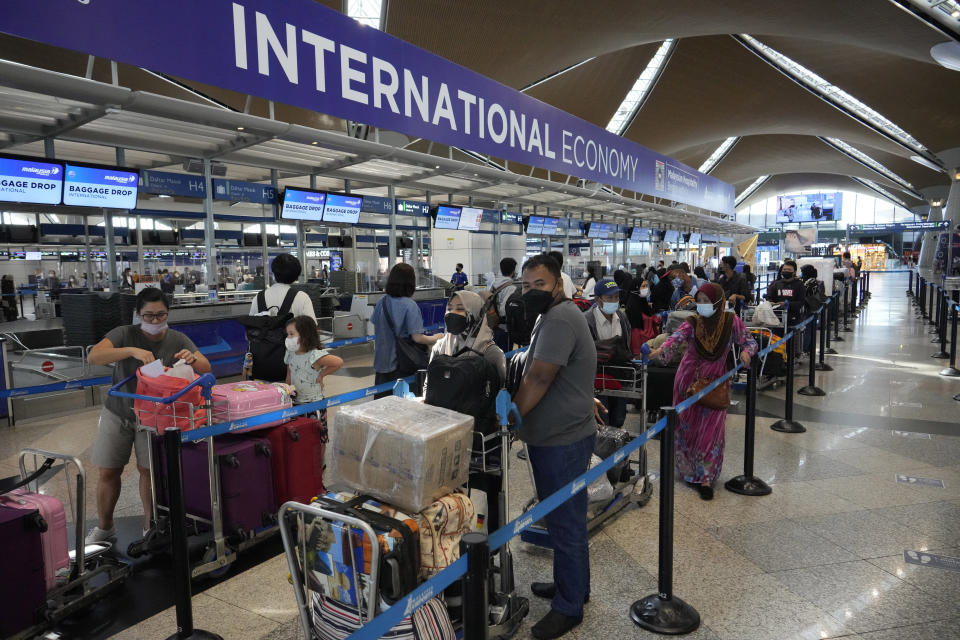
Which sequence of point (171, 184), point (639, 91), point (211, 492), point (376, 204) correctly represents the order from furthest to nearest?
point (639, 91) → point (376, 204) → point (171, 184) → point (211, 492)

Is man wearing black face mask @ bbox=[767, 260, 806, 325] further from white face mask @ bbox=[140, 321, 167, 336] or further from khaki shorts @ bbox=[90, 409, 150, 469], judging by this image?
khaki shorts @ bbox=[90, 409, 150, 469]

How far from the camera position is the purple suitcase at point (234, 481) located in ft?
11.3

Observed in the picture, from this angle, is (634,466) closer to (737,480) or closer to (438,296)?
(737,480)

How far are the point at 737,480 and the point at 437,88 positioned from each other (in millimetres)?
4322

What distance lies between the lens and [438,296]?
14469 mm

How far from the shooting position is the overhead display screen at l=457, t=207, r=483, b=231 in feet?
51.7

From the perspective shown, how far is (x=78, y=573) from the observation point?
308 cm

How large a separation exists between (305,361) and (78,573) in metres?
1.70

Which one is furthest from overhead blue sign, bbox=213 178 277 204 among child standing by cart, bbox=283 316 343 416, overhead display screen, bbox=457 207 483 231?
child standing by cart, bbox=283 316 343 416

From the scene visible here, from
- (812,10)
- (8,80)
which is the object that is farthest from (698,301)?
(812,10)

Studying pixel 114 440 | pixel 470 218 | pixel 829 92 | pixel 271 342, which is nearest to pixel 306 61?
pixel 271 342

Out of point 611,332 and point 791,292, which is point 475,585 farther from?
point 791,292

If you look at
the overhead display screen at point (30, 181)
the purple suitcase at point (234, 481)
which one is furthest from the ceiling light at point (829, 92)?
the purple suitcase at point (234, 481)

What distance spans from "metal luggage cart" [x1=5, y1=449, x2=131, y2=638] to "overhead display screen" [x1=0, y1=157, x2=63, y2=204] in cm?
492
